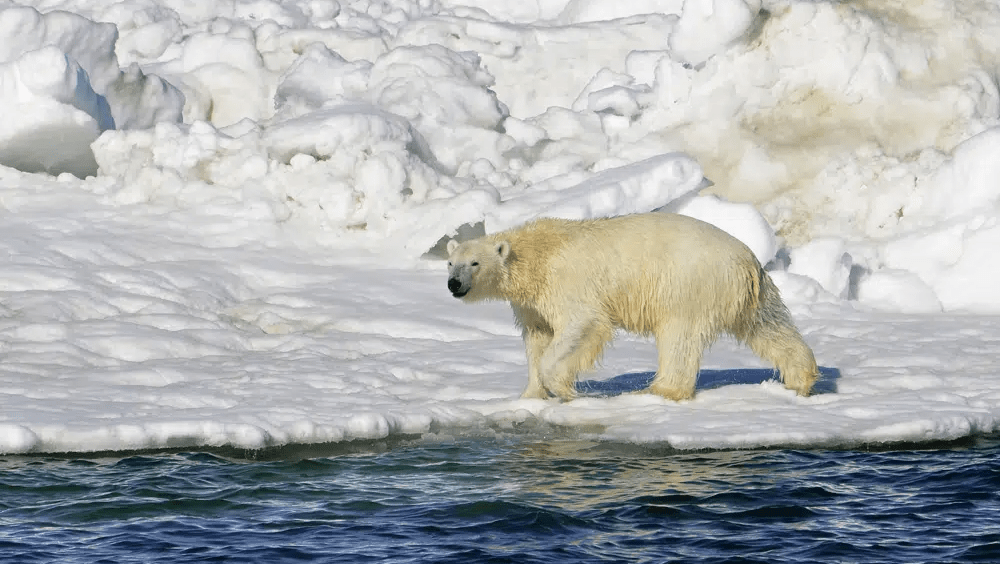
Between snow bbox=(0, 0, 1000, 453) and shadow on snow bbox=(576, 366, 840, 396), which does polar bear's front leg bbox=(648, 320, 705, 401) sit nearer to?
snow bbox=(0, 0, 1000, 453)

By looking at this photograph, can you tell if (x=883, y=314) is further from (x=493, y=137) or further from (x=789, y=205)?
(x=493, y=137)

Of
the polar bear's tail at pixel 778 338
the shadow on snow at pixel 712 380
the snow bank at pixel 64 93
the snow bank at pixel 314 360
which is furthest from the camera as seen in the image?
the snow bank at pixel 64 93

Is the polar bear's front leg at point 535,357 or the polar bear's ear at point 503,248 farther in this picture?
the polar bear's front leg at point 535,357

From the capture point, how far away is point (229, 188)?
45.5 ft

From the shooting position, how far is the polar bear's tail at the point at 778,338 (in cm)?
852

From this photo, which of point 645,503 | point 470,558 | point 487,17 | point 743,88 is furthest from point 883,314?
point 487,17

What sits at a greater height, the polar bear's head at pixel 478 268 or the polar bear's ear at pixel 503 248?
the polar bear's ear at pixel 503 248

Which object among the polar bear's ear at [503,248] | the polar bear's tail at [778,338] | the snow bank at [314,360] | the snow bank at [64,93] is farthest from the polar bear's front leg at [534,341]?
the snow bank at [64,93]

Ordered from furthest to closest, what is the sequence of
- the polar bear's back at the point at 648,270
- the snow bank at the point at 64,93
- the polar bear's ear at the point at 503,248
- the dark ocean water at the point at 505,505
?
the snow bank at the point at 64,93
the polar bear's ear at the point at 503,248
the polar bear's back at the point at 648,270
the dark ocean water at the point at 505,505

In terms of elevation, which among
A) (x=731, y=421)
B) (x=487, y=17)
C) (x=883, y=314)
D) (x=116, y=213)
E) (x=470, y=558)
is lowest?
(x=470, y=558)

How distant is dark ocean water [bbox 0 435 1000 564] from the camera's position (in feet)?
19.1

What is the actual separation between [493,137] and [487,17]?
4540 millimetres

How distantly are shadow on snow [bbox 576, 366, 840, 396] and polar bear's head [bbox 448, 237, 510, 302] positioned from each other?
116 centimetres

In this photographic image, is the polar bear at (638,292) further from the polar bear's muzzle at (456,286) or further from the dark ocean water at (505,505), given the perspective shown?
the dark ocean water at (505,505)
